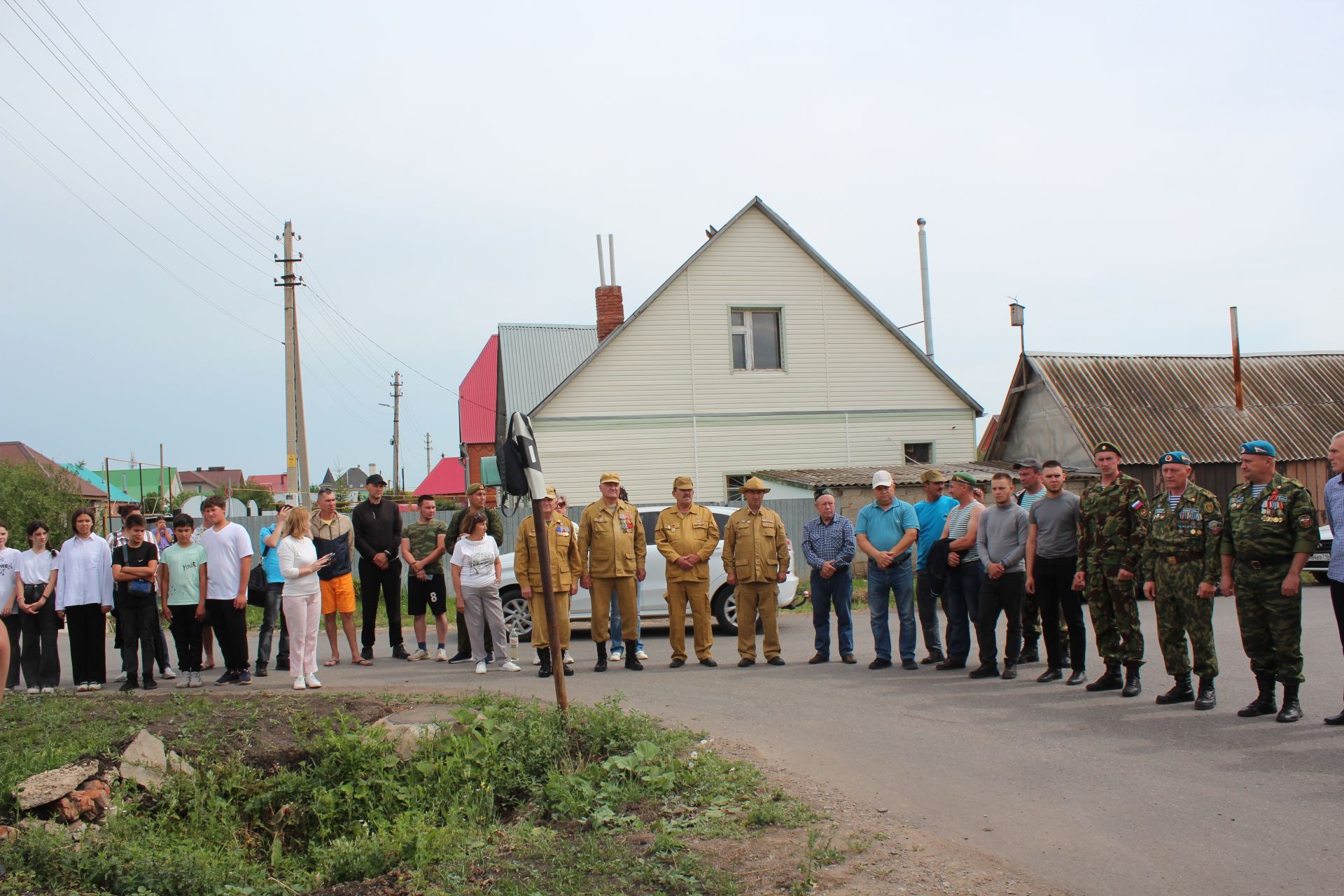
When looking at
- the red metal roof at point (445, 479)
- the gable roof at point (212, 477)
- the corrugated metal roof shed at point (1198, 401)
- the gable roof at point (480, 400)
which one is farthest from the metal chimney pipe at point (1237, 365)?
the gable roof at point (212, 477)

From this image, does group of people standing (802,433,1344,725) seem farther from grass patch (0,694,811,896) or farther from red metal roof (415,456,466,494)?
red metal roof (415,456,466,494)

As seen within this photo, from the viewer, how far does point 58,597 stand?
10516 millimetres

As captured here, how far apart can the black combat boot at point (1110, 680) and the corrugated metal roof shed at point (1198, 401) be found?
56.6ft

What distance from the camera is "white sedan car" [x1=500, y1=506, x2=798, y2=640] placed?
534 inches

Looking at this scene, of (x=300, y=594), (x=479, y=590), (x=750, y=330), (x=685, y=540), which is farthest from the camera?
(x=750, y=330)

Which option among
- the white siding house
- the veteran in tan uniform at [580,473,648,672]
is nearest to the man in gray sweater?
the veteran in tan uniform at [580,473,648,672]

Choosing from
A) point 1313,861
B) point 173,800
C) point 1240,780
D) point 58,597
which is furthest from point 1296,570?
point 58,597

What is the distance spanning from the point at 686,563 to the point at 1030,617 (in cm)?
334

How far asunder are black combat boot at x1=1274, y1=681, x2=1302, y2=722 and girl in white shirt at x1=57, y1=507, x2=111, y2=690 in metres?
10.3

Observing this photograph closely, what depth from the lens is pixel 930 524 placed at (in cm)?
1068

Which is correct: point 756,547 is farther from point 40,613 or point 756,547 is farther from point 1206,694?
point 40,613

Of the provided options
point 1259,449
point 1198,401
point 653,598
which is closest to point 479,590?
point 653,598

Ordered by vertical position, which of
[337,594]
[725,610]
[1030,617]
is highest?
[337,594]

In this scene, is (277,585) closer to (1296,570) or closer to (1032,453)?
(1296,570)
